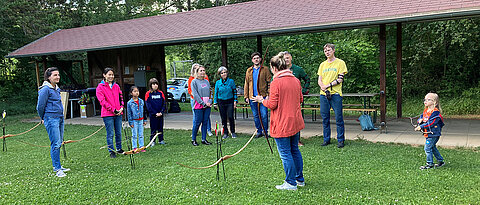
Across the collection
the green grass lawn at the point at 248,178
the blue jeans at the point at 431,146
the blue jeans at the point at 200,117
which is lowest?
the green grass lawn at the point at 248,178

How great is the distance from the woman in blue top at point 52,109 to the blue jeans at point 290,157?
11.3 feet

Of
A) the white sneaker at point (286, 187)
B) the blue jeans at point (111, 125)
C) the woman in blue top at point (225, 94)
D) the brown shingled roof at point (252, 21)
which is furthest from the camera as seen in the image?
the woman in blue top at point (225, 94)

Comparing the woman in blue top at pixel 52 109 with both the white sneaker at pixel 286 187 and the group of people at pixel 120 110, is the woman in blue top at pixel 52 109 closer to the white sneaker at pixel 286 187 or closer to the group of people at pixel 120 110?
the group of people at pixel 120 110

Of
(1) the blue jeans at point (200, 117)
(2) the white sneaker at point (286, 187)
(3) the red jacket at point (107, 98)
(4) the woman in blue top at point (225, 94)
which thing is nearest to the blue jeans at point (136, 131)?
(3) the red jacket at point (107, 98)

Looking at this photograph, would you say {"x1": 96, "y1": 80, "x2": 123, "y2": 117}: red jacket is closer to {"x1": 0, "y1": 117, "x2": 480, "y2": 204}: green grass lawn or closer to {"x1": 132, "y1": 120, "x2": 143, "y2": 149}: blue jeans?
{"x1": 132, "y1": 120, "x2": 143, "y2": 149}: blue jeans

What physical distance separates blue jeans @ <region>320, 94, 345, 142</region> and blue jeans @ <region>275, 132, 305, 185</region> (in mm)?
2412

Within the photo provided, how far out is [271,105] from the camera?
391cm

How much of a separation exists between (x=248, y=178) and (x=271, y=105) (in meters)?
1.30

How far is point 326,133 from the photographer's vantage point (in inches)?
260

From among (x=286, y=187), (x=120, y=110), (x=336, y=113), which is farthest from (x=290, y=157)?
(x=120, y=110)

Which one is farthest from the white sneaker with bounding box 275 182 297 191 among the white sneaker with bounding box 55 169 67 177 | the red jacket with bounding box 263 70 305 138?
the white sneaker with bounding box 55 169 67 177

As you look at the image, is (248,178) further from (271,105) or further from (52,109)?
(52,109)

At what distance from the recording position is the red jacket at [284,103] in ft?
12.8

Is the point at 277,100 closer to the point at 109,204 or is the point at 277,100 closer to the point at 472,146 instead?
the point at 109,204
